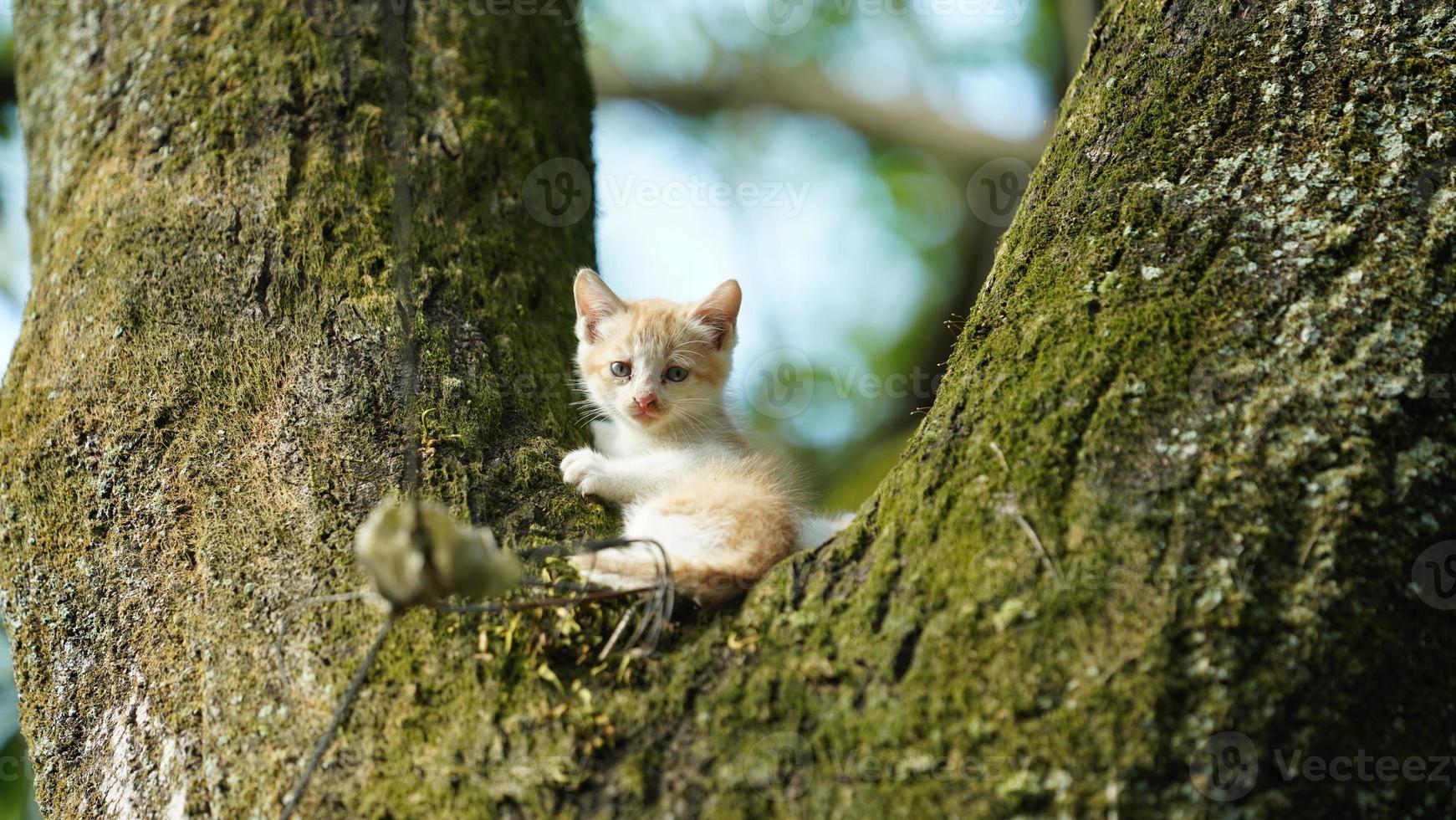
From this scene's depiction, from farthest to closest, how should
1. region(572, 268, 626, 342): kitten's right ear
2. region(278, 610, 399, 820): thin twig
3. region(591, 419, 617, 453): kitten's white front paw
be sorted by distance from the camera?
region(591, 419, 617, 453): kitten's white front paw → region(572, 268, 626, 342): kitten's right ear → region(278, 610, 399, 820): thin twig

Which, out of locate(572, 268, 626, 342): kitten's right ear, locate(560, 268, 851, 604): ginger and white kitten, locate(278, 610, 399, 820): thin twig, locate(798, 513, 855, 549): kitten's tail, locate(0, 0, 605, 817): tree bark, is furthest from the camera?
locate(572, 268, 626, 342): kitten's right ear

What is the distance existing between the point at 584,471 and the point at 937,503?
129cm

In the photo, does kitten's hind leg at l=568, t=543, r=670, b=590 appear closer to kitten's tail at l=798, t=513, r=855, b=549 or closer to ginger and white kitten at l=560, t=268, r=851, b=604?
ginger and white kitten at l=560, t=268, r=851, b=604

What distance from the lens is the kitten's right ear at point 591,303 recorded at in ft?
12.3

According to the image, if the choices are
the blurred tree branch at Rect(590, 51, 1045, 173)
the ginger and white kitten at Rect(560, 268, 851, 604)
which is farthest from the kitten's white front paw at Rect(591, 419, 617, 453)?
the blurred tree branch at Rect(590, 51, 1045, 173)

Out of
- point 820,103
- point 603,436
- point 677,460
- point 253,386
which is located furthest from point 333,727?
point 820,103

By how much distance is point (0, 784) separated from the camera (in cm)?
411

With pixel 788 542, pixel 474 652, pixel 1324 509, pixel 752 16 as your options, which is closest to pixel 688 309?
pixel 788 542

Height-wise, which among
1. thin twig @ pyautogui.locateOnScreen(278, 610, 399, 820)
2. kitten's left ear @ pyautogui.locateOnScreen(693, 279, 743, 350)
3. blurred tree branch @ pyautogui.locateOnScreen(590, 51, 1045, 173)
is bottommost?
thin twig @ pyautogui.locateOnScreen(278, 610, 399, 820)

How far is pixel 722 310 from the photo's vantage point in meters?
4.50

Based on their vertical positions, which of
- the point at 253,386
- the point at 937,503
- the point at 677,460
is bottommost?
the point at 253,386

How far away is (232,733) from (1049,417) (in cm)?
173

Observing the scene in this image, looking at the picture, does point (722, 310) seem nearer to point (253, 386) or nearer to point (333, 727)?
point (253, 386)

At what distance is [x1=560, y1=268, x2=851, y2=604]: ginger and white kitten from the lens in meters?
2.35
